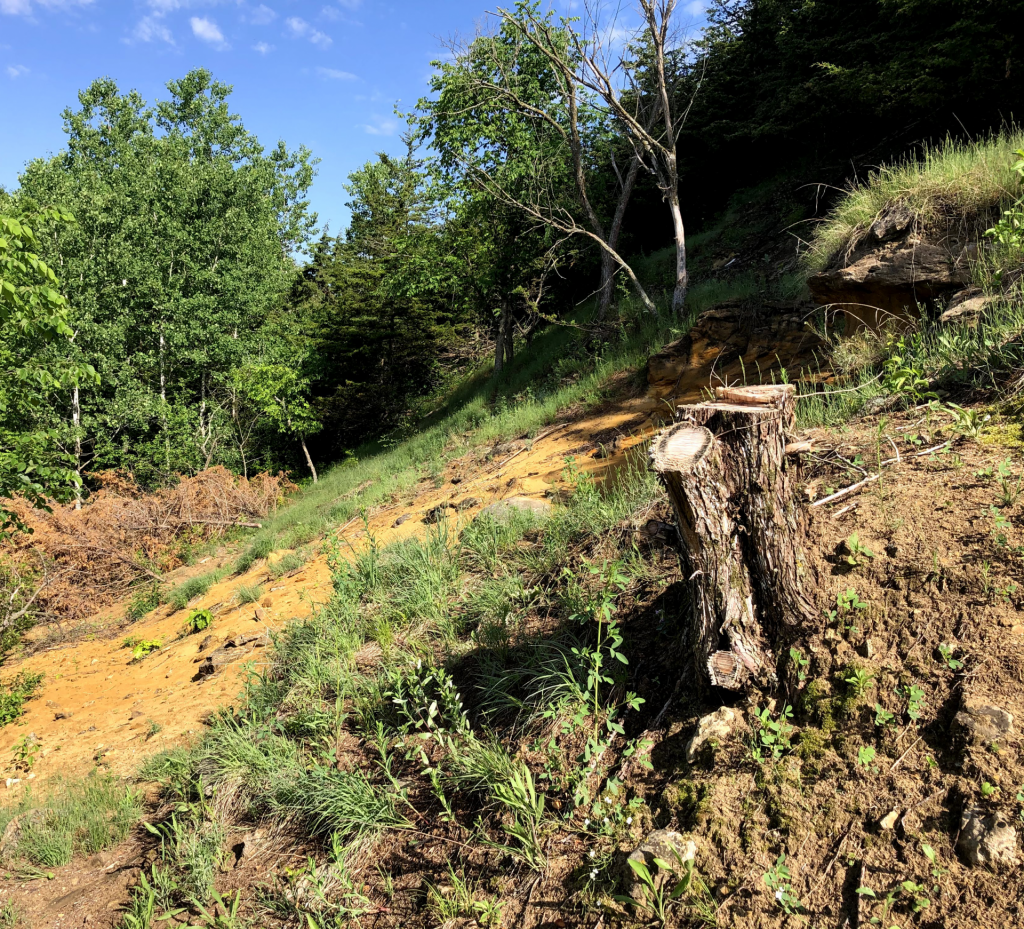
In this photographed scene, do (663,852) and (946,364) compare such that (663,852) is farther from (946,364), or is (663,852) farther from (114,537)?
(114,537)

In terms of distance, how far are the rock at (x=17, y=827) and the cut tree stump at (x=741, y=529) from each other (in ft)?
Answer: 13.6

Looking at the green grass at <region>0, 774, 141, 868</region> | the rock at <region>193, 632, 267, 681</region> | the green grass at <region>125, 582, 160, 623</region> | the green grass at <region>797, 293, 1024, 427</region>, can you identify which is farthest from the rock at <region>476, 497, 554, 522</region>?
the green grass at <region>125, 582, 160, 623</region>

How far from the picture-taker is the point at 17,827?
4055 millimetres

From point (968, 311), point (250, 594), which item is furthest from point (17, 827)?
point (968, 311)

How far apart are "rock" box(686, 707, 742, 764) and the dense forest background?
10152 mm

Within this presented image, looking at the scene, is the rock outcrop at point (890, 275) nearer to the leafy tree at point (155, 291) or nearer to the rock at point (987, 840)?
the rock at point (987, 840)

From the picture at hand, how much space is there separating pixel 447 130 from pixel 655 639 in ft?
45.0

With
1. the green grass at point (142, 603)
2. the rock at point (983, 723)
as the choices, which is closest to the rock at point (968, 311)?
the rock at point (983, 723)

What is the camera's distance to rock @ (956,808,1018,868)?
70.9 inches

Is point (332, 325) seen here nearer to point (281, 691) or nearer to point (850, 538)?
point (281, 691)

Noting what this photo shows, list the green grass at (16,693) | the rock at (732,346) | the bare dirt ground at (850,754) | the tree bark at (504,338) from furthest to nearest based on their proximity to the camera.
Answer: the tree bark at (504,338), the rock at (732,346), the green grass at (16,693), the bare dirt ground at (850,754)

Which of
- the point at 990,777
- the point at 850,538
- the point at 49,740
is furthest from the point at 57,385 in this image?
the point at 990,777

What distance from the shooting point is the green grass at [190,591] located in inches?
380

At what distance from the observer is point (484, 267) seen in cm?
1578
